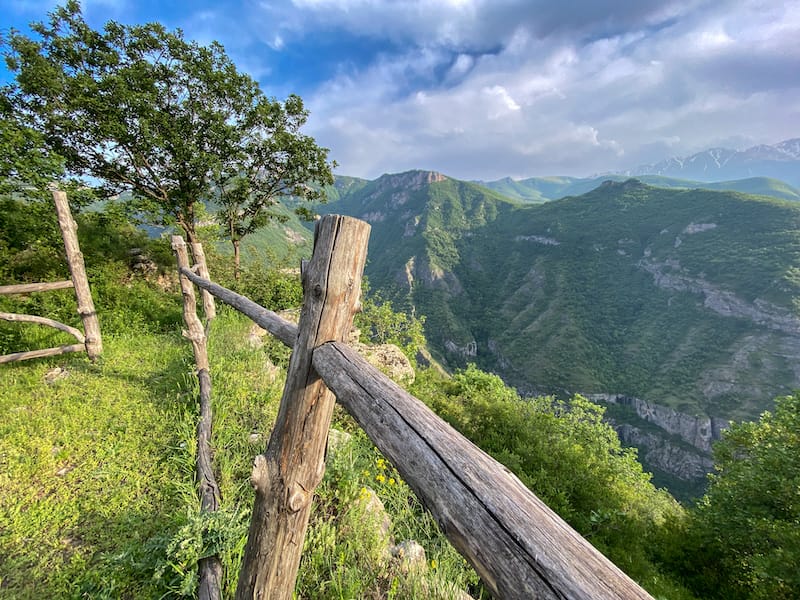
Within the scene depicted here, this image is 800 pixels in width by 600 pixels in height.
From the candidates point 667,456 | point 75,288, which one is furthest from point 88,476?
point 667,456

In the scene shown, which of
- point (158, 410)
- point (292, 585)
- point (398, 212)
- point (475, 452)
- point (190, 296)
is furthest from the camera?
point (398, 212)

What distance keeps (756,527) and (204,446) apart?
10015 mm

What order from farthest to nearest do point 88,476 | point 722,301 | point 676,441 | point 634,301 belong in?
1. point 634,301
2. point 722,301
3. point 676,441
4. point 88,476

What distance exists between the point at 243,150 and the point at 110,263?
5368mm

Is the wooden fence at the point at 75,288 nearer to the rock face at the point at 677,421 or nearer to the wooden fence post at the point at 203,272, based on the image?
the wooden fence post at the point at 203,272

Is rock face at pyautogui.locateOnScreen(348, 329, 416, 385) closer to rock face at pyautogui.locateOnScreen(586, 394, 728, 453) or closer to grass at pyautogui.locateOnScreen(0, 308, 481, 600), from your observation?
grass at pyautogui.locateOnScreen(0, 308, 481, 600)

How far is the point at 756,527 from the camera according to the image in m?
6.44

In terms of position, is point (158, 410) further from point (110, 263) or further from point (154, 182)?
point (154, 182)

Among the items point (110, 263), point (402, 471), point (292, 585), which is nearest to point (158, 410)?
point (292, 585)

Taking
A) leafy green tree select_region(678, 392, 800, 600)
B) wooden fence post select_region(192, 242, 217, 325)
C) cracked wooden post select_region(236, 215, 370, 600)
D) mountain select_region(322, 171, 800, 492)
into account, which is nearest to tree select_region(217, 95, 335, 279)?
wooden fence post select_region(192, 242, 217, 325)

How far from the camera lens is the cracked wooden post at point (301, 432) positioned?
1584mm

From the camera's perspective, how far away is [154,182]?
1037 centimetres

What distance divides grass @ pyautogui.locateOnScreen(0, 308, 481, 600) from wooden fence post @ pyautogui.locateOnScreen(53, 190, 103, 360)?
0.40m

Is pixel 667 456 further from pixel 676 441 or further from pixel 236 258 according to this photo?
pixel 236 258
